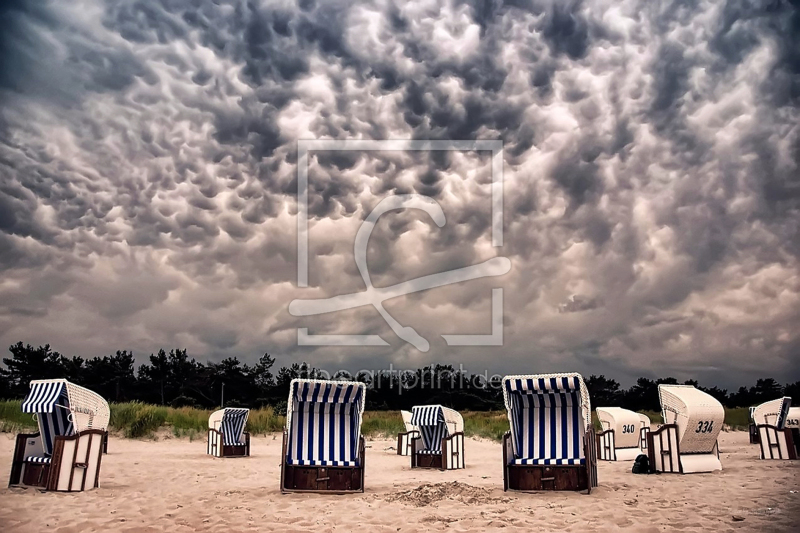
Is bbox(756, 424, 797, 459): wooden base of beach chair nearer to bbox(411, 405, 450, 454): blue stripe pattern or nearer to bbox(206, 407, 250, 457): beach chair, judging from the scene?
bbox(411, 405, 450, 454): blue stripe pattern

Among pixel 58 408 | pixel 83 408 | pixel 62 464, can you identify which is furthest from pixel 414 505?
pixel 58 408

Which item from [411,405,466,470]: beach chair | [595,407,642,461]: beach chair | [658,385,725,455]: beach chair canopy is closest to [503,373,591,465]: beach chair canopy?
[658,385,725,455]: beach chair canopy

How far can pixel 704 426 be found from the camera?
10375 mm

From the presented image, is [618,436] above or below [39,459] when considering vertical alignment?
above

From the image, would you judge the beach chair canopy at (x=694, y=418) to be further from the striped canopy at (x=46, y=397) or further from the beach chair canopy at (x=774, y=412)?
the striped canopy at (x=46, y=397)

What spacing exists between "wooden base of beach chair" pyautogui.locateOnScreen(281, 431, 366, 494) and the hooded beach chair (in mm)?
8005

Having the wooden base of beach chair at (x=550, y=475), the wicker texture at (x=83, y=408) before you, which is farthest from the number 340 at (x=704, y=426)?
the wicker texture at (x=83, y=408)

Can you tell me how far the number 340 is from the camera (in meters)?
10.3

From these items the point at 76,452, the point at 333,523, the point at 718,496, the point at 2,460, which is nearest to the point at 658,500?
the point at 718,496

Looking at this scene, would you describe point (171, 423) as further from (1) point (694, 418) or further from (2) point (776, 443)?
(2) point (776, 443)

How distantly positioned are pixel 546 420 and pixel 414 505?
2332mm

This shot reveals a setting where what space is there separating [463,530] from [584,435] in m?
2.98

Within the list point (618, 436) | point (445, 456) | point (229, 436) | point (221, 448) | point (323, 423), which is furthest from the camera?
point (229, 436)

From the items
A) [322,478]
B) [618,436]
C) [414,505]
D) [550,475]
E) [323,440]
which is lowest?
[414,505]
